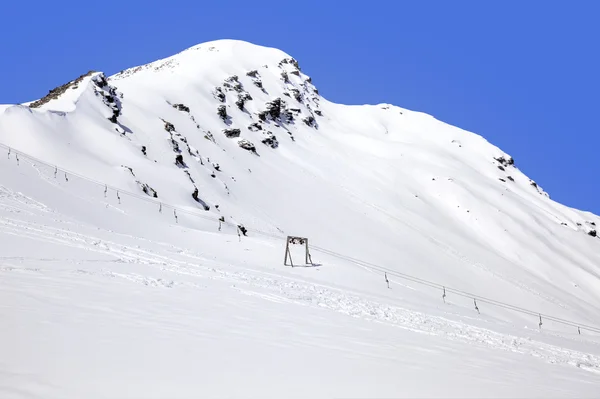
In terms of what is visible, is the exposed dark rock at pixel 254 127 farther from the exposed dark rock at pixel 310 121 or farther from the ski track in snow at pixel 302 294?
the ski track in snow at pixel 302 294

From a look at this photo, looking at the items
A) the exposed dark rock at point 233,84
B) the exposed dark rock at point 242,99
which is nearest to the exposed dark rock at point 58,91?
the exposed dark rock at point 242,99

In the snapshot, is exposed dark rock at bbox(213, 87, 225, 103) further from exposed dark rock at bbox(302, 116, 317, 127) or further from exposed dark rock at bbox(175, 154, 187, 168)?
exposed dark rock at bbox(175, 154, 187, 168)

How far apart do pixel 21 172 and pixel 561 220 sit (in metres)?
110

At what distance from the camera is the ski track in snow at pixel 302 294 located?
1562cm

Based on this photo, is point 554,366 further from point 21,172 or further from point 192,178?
point 192,178

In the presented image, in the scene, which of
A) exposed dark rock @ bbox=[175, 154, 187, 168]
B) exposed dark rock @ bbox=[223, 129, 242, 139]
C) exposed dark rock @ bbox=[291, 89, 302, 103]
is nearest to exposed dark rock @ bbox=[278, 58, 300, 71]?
Answer: exposed dark rock @ bbox=[291, 89, 302, 103]

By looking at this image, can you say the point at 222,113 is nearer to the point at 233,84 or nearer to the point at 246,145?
the point at 246,145

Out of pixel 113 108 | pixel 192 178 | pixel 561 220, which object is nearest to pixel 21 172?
pixel 192 178

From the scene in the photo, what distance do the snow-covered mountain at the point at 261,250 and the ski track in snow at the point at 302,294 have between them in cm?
17

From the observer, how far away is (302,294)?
19.2 metres

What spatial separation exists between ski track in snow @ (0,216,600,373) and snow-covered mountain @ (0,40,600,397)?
0.17 m

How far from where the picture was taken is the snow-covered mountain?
7773mm

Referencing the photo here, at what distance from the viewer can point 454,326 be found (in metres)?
18.7

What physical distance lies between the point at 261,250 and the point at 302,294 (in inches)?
517
